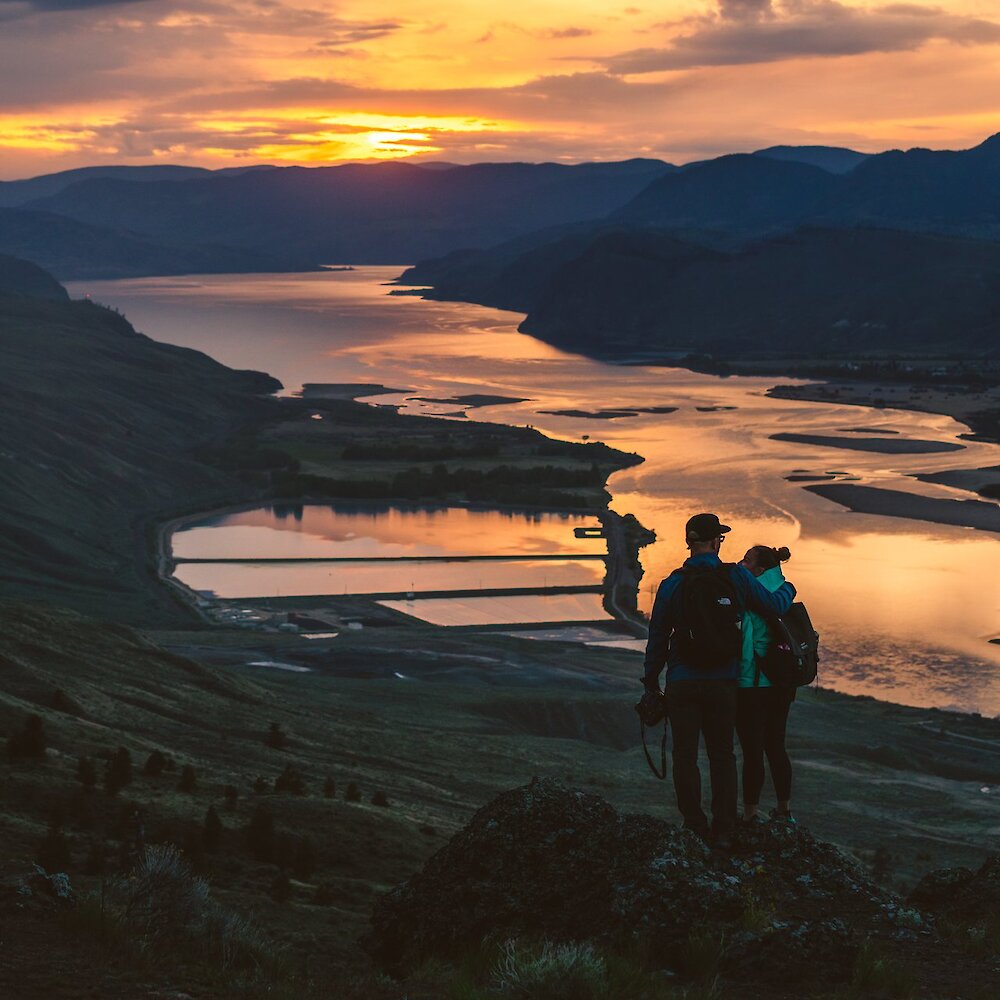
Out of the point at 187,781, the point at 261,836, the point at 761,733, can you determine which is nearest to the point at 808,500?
the point at 187,781

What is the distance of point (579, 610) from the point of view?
220 ft

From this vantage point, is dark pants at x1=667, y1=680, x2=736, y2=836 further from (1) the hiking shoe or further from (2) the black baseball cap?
(2) the black baseball cap

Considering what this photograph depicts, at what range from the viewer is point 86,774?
60.6 ft

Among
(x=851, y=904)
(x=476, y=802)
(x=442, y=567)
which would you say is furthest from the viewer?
(x=442, y=567)

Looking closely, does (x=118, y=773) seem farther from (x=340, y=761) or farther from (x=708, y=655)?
(x=708, y=655)

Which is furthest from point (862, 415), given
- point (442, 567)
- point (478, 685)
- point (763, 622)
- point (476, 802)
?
point (763, 622)

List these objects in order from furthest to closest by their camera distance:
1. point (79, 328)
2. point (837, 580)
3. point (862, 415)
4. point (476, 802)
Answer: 1. point (79, 328)
2. point (862, 415)
3. point (837, 580)
4. point (476, 802)

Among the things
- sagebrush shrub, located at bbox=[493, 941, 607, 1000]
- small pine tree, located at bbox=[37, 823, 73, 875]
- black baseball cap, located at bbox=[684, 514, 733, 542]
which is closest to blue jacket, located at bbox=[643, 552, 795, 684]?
black baseball cap, located at bbox=[684, 514, 733, 542]

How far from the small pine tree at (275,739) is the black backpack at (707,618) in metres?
17.6

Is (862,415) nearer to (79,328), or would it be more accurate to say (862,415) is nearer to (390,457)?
(390,457)

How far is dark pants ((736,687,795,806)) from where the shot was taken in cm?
1183

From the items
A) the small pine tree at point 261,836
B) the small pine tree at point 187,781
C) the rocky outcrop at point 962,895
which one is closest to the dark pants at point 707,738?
the rocky outcrop at point 962,895

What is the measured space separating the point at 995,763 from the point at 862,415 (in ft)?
349

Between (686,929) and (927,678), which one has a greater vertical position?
(686,929)
